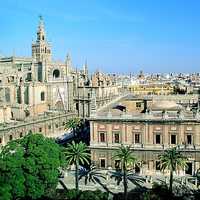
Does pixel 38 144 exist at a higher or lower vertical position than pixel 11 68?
lower

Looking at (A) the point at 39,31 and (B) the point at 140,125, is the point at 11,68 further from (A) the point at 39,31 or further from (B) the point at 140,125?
(B) the point at 140,125

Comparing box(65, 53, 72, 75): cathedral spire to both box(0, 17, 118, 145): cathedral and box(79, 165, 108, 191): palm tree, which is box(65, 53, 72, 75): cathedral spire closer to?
box(0, 17, 118, 145): cathedral

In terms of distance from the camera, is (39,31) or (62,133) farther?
(39,31)

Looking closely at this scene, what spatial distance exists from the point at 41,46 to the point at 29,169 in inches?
2461

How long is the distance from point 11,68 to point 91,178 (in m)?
45.2

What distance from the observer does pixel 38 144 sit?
137 feet

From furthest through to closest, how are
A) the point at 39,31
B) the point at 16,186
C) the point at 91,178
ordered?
the point at 39,31
the point at 91,178
the point at 16,186

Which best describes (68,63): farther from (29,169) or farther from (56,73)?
(29,169)

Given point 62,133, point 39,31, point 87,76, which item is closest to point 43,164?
point 62,133

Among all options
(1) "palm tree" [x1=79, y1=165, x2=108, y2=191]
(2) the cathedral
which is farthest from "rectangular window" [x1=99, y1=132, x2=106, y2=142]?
(2) the cathedral

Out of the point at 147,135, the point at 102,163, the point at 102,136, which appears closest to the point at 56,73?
the point at 102,136

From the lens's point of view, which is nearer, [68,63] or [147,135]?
[147,135]

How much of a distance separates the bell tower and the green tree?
57.7 meters

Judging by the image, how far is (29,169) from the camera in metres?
38.6
